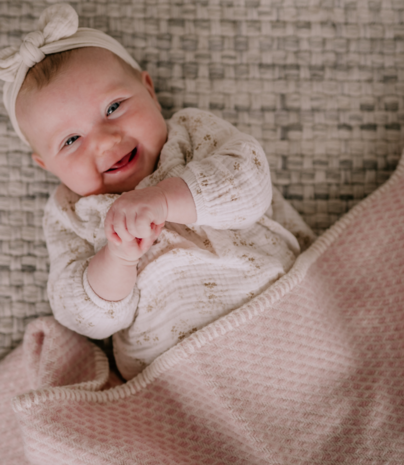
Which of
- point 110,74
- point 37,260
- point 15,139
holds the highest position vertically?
point 110,74

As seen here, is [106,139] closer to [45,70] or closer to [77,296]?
[45,70]

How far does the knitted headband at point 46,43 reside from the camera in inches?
31.3

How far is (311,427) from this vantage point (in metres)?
0.71

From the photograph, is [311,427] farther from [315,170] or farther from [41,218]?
[41,218]

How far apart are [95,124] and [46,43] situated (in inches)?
7.9

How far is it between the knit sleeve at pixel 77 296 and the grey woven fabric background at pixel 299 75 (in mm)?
428

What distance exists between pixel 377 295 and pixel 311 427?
0.98ft

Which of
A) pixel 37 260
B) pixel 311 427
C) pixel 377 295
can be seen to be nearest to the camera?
pixel 311 427

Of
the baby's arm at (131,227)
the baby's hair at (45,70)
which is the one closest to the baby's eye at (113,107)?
the baby's hair at (45,70)

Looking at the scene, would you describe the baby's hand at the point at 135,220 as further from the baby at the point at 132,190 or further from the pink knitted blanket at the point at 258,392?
the pink knitted blanket at the point at 258,392

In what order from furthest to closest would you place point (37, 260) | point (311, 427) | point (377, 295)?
1. point (37, 260)
2. point (377, 295)
3. point (311, 427)

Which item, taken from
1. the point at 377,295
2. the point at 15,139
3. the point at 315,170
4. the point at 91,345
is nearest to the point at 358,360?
the point at 377,295

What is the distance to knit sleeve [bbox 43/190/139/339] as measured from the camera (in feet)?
2.54

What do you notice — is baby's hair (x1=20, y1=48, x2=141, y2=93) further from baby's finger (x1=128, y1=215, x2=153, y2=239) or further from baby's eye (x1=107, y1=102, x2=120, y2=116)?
baby's finger (x1=128, y1=215, x2=153, y2=239)
